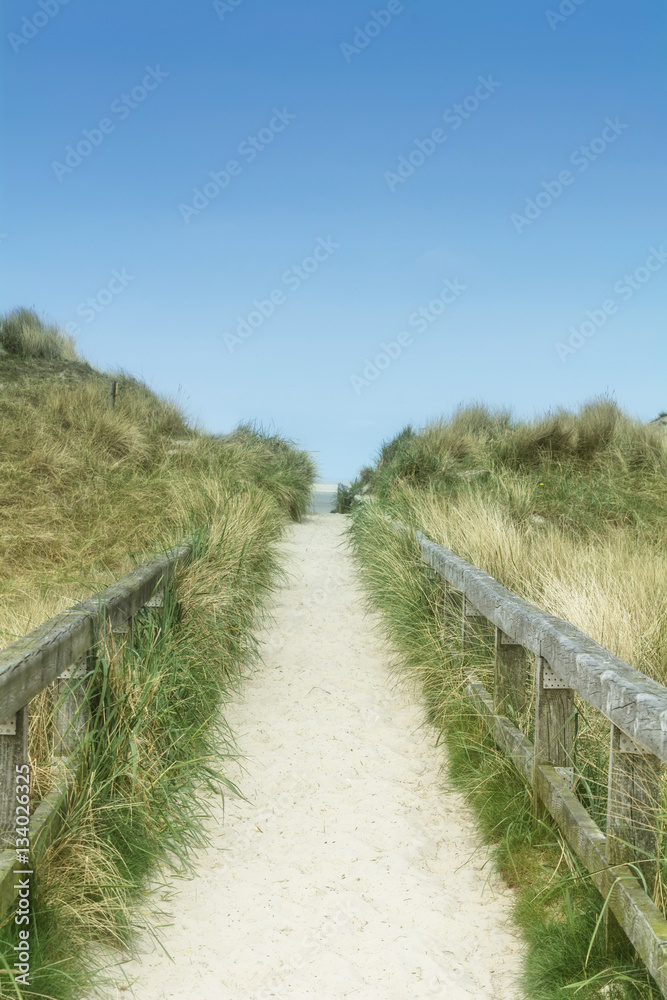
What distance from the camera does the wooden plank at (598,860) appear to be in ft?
7.27

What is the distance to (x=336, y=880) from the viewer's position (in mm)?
3219

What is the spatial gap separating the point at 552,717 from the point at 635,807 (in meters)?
0.82

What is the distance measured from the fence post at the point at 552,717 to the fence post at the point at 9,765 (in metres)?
2.01

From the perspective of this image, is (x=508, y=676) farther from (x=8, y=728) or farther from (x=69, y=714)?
(x=8, y=728)

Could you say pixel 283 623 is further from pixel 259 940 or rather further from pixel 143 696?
pixel 259 940

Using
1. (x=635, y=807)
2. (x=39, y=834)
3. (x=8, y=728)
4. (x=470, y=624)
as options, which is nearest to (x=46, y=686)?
(x=8, y=728)

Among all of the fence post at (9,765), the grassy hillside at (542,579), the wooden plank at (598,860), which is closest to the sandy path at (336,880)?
the grassy hillside at (542,579)

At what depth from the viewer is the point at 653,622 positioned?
4.36 metres

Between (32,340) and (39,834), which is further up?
(32,340)

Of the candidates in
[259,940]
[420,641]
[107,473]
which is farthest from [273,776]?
[107,473]

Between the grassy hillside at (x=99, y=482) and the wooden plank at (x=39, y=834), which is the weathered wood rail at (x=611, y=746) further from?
the grassy hillside at (x=99, y=482)

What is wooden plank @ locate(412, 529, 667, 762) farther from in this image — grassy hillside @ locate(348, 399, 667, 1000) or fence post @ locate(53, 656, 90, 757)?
fence post @ locate(53, 656, 90, 757)

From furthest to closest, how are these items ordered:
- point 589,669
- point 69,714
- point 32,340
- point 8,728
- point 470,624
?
point 32,340 → point 470,624 → point 69,714 → point 589,669 → point 8,728

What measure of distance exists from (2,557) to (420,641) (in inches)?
190
